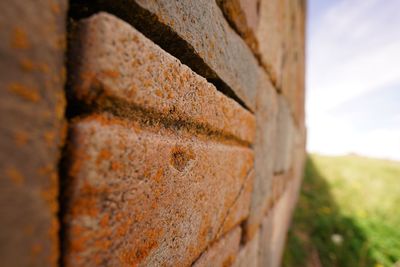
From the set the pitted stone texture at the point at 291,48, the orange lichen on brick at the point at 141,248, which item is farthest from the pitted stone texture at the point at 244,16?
the pitted stone texture at the point at 291,48

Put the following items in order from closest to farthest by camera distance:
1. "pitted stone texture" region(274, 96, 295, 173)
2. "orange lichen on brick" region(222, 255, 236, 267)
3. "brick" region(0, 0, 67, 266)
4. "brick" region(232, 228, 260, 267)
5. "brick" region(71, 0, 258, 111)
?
"brick" region(0, 0, 67, 266) < "brick" region(71, 0, 258, 111) < "orange lichen on brick" region(222, 255, 236, 267) < "brick" region(232, 228, 260, 267) < "pitted stone texture" region(274, 96, 295, 173)

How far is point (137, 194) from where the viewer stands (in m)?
0.45

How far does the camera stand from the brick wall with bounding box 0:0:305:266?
27cm

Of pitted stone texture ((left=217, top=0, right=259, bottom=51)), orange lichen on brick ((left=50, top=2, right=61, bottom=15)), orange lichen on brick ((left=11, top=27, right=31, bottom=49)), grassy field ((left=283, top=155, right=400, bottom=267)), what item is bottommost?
grassy field ((left=283, top=155, right=400, bottom=267))

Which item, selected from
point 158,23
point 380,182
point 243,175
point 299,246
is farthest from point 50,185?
point 380,182

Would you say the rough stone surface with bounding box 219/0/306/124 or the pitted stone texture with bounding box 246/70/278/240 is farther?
the pitted stone texture with bounding box 246/70/278/240

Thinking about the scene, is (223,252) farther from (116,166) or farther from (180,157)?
(116,166)

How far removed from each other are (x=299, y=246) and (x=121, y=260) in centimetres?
427

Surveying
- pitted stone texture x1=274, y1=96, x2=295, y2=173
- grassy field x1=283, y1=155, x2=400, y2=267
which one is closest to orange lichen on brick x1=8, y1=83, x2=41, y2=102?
pitted stone texture x1=274, y1=96, x2=295, y2=173

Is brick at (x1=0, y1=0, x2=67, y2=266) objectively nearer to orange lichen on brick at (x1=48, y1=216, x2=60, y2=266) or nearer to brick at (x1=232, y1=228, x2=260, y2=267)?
orange lichen on brick at (x1=48, y1=216, x2=60, y2=266)

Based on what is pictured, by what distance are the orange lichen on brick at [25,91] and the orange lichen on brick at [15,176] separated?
0.23 ft

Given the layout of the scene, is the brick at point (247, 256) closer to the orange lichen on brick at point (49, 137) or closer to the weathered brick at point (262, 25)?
the weathered brick at point (262, 25)

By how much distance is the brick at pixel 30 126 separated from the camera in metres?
0.26

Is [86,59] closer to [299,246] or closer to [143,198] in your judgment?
[143,198]
